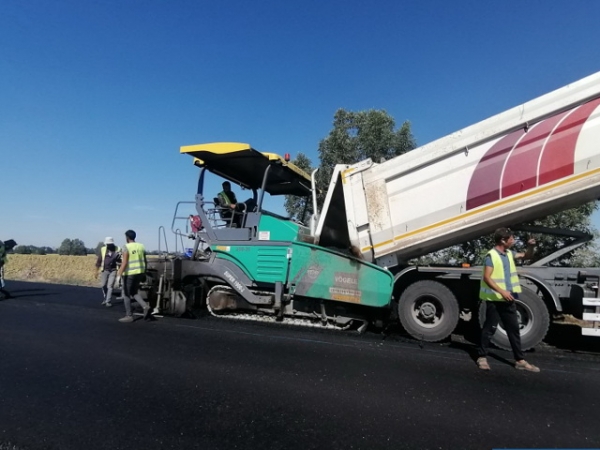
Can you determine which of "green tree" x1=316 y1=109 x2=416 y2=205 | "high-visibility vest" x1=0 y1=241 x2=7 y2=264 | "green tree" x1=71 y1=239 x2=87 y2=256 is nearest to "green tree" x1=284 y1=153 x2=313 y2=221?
"green tree" x1=316 y1=109 x2=416 y2=205

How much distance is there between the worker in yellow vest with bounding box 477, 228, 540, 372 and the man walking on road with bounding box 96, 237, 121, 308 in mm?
7152

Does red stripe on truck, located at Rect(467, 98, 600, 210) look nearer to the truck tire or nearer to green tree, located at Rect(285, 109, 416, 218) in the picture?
the truck tire

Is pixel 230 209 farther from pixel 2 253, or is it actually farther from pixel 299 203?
pixel 2 253

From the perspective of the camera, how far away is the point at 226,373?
398cm

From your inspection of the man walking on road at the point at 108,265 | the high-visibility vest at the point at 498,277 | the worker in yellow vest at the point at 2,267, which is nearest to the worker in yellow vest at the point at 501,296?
the high-visibility vest at the point at 498,277

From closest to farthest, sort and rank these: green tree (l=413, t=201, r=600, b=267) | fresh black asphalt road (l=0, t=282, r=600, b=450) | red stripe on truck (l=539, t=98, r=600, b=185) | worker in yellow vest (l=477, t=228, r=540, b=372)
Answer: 1. fresh black asphalt road (l=0, t=282, r=600, b=450)
2. worker in yellow vest (l=477, t=228, r=540, b=372)
3. red stripe on truck (l=539, t=98, r=600, b=185)
4. green tree (l=413, t=201, r=600, b=267)

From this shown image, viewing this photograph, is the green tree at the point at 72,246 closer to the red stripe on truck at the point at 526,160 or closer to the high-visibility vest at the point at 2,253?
the high-visibility vest at the point at 2,253

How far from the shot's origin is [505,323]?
14.3ft

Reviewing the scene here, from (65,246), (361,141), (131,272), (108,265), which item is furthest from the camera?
(65,246)

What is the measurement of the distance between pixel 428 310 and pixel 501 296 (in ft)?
4.32

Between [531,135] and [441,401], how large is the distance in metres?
3.38

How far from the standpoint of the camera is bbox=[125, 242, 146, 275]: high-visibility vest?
21.4 ft

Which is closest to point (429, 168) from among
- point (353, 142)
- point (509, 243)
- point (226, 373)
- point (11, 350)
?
point (509, 243)

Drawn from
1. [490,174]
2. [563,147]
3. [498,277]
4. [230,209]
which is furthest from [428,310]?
[230,209]
